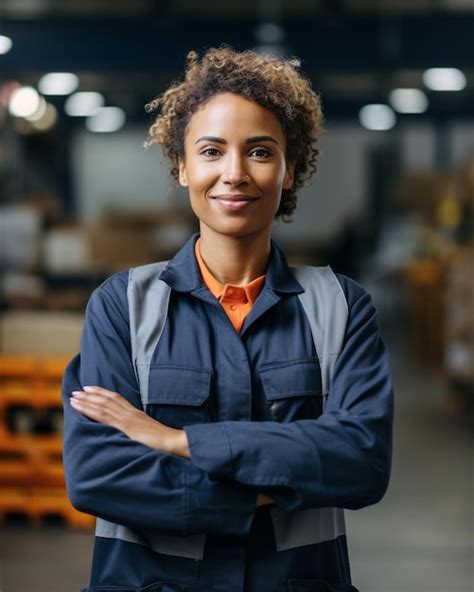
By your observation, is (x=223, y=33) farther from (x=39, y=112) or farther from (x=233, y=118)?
(x=233, y=118)

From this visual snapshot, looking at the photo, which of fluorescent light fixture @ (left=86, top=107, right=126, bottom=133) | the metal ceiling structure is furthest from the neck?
fluorescent light fixture @ (left=86, top=107, right=126, bottom=133)

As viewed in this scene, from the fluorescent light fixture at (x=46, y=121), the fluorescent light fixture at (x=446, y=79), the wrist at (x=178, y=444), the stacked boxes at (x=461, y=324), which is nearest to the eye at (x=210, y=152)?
the wrist at (x=178, y=444)

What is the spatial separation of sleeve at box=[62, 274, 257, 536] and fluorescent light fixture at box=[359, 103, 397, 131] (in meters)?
16.5

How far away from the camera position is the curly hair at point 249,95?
184cm

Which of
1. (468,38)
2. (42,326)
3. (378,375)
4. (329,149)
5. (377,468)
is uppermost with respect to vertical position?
(329,149)

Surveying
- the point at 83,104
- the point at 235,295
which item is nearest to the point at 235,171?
the point at 235,295

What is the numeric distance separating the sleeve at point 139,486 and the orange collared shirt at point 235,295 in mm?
232

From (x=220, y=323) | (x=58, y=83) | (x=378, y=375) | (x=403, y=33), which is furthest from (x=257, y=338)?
(x=58, y=83)

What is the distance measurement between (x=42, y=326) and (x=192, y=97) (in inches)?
154

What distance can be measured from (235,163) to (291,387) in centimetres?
41

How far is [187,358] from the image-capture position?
1.83 metres

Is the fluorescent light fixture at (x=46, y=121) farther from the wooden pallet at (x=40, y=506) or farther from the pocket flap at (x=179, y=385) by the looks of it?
the pocket flap at (x=179, y=385)

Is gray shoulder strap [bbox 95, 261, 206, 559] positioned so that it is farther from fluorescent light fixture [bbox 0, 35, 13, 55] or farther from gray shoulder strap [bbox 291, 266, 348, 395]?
fluorescent light fixture [bbox 0, 35, 13, 55]

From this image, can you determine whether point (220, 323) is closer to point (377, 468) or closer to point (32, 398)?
point (377, 468)
